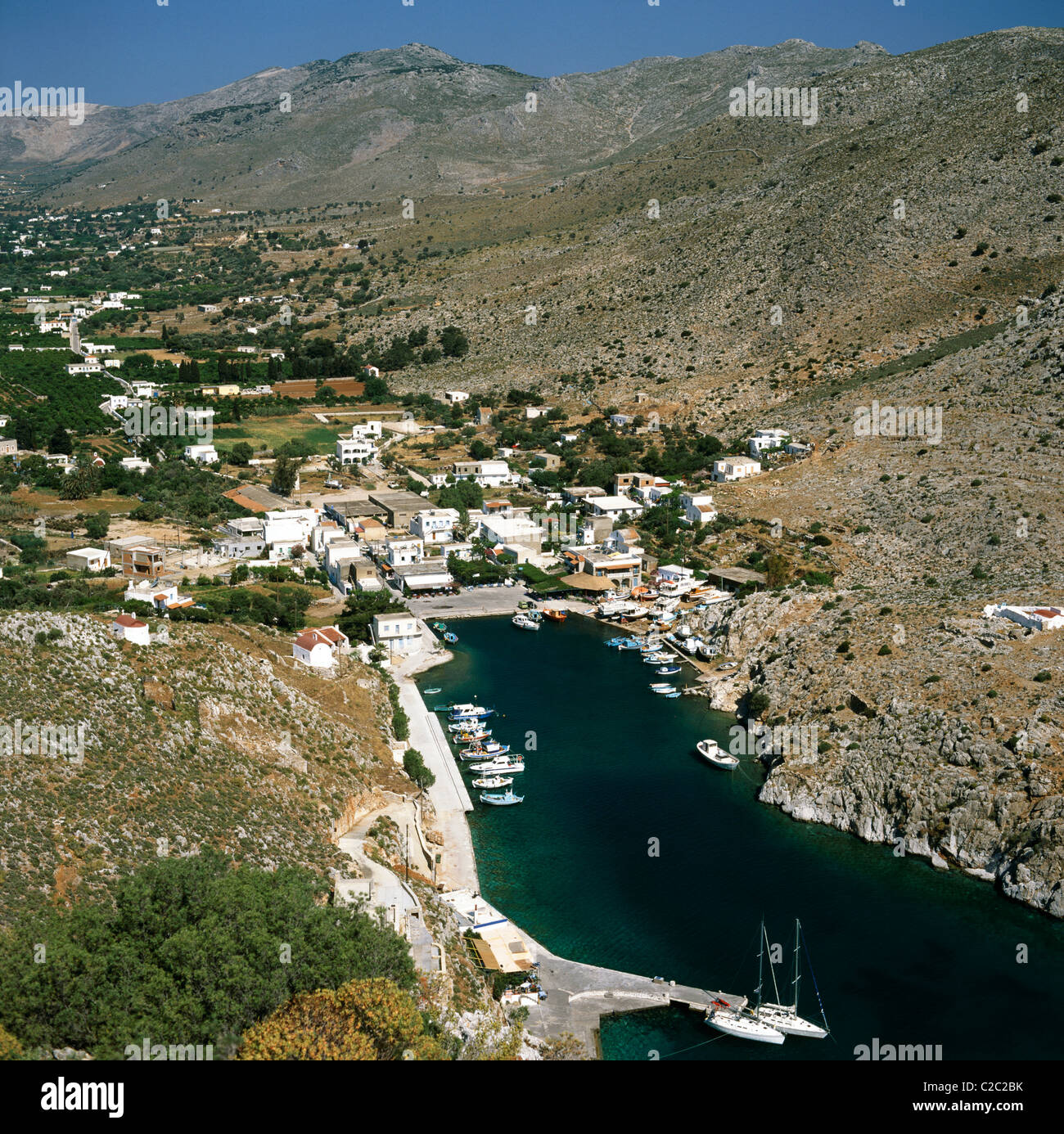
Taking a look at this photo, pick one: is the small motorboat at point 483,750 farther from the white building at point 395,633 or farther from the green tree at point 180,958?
the green tree at point 180,958

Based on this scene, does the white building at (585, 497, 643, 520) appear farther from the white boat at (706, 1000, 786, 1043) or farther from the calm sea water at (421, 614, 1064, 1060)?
the white boat at (706, 1000, 786, 1043)

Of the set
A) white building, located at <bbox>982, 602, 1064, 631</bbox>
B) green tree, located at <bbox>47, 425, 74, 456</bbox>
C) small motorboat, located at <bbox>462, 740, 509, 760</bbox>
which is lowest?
small motorboat, located at <bbox>462, 740, 509, 760</bbox>

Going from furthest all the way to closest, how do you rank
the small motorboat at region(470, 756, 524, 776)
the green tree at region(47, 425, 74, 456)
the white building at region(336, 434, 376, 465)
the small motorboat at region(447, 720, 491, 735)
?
the white building at region(336, 434, 376, 465) → the green tree at region(47, 425, 74, 456) → the small motorboat at region(447, 720, 491, 735) → the small motorboat at region(470, 756, 524, 776)

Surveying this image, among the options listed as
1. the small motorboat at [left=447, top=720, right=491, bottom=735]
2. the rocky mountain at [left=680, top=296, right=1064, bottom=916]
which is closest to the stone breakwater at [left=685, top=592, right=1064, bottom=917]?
the rocky mountain at [left=680, top=296, right=1064, bottom=916]

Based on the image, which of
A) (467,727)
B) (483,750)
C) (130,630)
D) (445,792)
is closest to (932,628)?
(483,750)

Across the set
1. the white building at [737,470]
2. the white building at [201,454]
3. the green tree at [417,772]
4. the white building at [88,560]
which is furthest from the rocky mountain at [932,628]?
the white building at [201,454]
